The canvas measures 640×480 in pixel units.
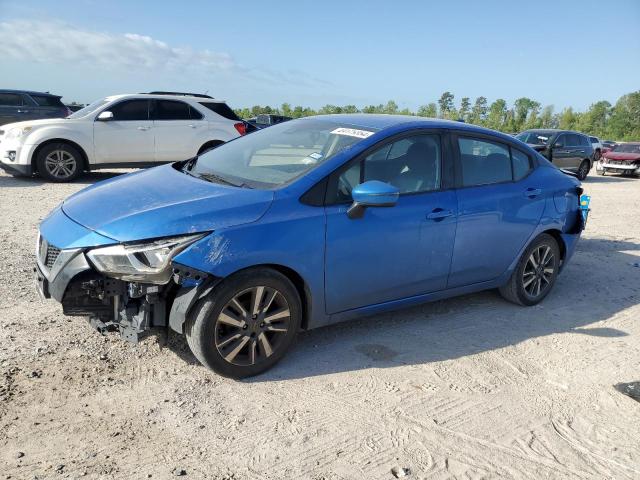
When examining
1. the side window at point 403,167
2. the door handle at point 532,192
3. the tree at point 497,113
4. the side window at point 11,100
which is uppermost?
the tree at point 497,113

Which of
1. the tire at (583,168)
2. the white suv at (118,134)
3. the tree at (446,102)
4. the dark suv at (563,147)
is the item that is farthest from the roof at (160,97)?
the tree at (446,102)

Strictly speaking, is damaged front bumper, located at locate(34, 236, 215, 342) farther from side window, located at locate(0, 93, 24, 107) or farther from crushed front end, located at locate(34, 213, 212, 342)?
side window, located at locate(0, 93, 24, 107)

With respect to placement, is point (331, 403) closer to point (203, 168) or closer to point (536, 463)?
point (536, 463)

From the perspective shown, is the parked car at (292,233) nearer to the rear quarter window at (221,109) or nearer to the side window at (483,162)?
the side window at (483,162)

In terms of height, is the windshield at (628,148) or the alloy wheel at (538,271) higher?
the windshield at (628,148)

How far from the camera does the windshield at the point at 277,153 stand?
3979 millimetres

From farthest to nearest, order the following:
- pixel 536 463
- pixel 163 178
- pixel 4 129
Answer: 1. pixel 4 129
2. pixel 163 178
3. pixel 536 463

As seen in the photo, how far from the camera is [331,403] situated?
3.39 m

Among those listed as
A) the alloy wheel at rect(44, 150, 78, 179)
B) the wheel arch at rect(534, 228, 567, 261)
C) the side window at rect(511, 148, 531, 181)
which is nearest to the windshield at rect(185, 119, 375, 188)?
the side window at rect(511, 148, 531, 181)

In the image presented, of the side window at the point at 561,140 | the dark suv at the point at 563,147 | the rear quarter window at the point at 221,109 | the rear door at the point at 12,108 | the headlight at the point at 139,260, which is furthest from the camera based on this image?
the side window at the point at 561,140

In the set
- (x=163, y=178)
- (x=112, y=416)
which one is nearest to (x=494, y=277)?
(x=163, y=178)

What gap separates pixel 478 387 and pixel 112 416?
2321mm

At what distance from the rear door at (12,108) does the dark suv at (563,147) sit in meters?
15.2

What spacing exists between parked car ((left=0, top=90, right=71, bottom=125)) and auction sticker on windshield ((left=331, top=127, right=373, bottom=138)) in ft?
49.3
